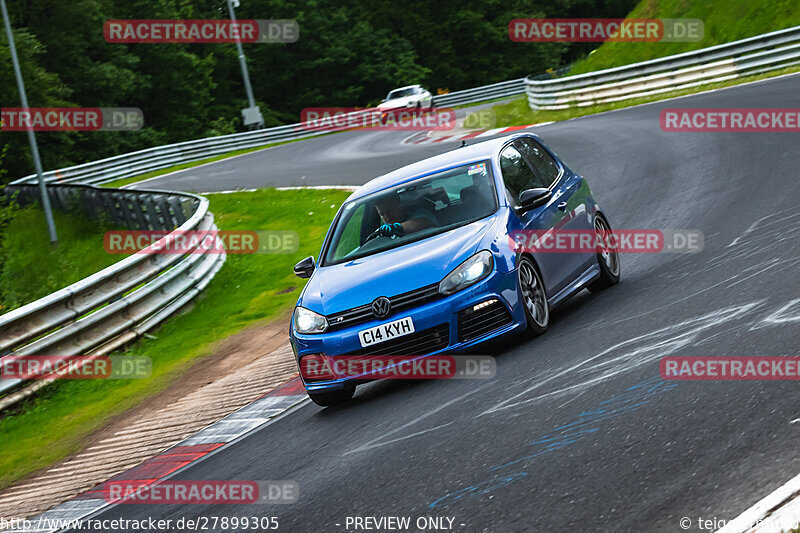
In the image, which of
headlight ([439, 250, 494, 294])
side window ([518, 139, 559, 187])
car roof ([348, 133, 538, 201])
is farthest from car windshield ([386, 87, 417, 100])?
headlight ([439, 250, 494, 294])

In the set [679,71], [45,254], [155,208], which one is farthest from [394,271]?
[679,71]

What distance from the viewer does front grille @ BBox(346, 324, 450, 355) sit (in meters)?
7.59

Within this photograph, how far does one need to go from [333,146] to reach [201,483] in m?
29.1

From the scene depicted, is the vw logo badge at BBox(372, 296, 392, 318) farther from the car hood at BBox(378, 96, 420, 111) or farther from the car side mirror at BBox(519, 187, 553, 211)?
the car hood at BBox(378, 96, 420, 111)

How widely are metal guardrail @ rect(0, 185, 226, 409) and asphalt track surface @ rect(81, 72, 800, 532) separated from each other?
375 centimetres

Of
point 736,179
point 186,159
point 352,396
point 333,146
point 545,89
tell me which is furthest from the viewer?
point 186,159

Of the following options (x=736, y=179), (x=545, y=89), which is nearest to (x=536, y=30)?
(x=545, y=89)

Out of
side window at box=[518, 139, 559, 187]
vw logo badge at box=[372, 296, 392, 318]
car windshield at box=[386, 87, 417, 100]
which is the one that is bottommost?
car windshield at box=[386, 87, 417, 100]

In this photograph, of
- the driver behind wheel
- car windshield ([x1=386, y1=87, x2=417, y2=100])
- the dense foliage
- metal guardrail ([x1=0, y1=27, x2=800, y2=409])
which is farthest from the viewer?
the dense foliage

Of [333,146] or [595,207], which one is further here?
[333,146]

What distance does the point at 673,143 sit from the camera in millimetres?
18234

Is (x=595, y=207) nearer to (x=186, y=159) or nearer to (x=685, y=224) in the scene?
(x=685, y=224)

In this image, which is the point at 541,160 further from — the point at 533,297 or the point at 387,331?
the point at 387,331

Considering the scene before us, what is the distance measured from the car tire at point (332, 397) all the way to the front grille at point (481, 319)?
1.03 m
